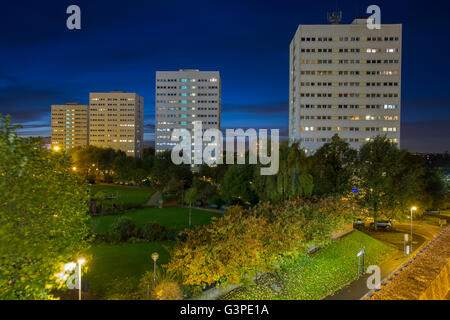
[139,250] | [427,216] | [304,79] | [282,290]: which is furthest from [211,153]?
[282,290]

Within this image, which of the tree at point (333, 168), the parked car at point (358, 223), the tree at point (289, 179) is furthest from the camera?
the tree at point (333, 168)

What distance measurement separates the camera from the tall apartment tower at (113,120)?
141750mm

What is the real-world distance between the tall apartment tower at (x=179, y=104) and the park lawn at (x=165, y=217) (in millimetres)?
70253

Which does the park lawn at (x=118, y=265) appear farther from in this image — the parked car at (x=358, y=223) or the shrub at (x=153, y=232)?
the parked car at (x=358, y=223)

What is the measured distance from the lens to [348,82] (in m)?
65.6

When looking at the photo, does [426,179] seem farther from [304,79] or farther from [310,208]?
[304,79]

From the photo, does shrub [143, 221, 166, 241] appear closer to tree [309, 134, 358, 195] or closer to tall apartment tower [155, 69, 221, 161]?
tree [309, 134, 358, 195]

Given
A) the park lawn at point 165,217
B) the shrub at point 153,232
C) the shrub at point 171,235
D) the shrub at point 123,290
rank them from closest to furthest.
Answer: the shrub at point 123,290 → the shrub at point 153,232 → the shrub at point 171,235 → the park lawn at point 165,217

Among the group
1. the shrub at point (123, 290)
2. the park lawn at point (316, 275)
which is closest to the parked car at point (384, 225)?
the park lawn at point (316, 275)

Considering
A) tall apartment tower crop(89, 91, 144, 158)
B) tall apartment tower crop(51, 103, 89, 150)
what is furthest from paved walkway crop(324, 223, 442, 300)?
tall apartment tower crop(51, 103, 89, 150)

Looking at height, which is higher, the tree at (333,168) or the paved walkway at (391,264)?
the tree at (333,168)

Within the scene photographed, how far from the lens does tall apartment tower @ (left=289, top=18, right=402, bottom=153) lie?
6544 centimetres

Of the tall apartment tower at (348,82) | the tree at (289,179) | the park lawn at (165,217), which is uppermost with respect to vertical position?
the tall apartment tower at (348,82)

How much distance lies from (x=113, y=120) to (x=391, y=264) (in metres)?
144
